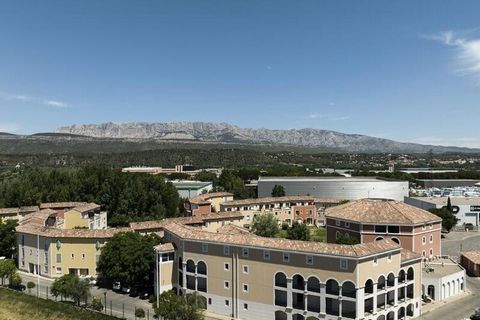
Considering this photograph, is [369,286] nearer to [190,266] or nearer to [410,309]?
[410,309]

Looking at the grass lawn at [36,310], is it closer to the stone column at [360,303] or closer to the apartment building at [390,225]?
the stone column at [360,303]

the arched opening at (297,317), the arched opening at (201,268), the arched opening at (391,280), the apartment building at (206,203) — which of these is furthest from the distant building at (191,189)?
the arched opening at (391,280)

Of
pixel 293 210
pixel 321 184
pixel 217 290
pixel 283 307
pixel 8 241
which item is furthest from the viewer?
pixel 321 184

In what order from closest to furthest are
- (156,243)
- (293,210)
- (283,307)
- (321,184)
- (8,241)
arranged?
(283,307), (156,243), (8,241), (293,210), (321,184)

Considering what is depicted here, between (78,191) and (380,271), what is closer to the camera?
(380,271)

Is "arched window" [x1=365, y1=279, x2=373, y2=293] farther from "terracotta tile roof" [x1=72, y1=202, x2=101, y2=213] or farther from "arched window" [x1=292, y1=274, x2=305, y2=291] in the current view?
"terracotta tile roof" [x1=72, y1=202, x2=101, y2=213]

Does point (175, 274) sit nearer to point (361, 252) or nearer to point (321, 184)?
point (361, 252)

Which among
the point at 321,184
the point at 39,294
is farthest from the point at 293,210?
the point at 39,294
